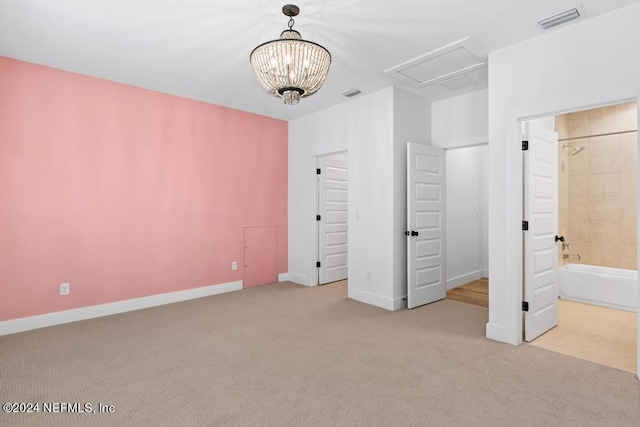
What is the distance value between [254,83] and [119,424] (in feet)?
11.6

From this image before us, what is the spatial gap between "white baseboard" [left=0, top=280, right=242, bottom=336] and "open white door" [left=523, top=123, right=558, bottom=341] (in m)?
3.86

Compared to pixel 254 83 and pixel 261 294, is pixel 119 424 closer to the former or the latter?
pixel 261 294

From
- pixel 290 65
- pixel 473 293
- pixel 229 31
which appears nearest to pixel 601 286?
pixel 473 293

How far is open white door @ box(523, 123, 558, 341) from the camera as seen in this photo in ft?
10.1

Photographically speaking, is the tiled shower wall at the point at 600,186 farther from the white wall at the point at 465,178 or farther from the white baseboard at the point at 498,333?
the white baseboard at the point at 498,333

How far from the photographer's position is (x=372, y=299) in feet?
14.2

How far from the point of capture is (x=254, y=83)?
13.2 ft

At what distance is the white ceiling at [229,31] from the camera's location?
8.18 feet

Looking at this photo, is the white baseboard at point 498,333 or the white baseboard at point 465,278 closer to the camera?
the white baseboard at point 498,333

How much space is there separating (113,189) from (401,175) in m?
3.57

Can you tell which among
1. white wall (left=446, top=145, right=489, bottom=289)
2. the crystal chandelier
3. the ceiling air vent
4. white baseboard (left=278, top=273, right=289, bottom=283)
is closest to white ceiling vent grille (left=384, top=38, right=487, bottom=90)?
the ceiling air vent

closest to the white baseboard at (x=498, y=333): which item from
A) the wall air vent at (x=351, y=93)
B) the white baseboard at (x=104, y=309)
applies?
the wall air vent at (x=351, y=93)

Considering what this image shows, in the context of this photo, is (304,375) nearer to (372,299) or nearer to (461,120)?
(372,299)

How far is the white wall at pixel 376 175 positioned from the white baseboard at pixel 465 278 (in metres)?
1.40
